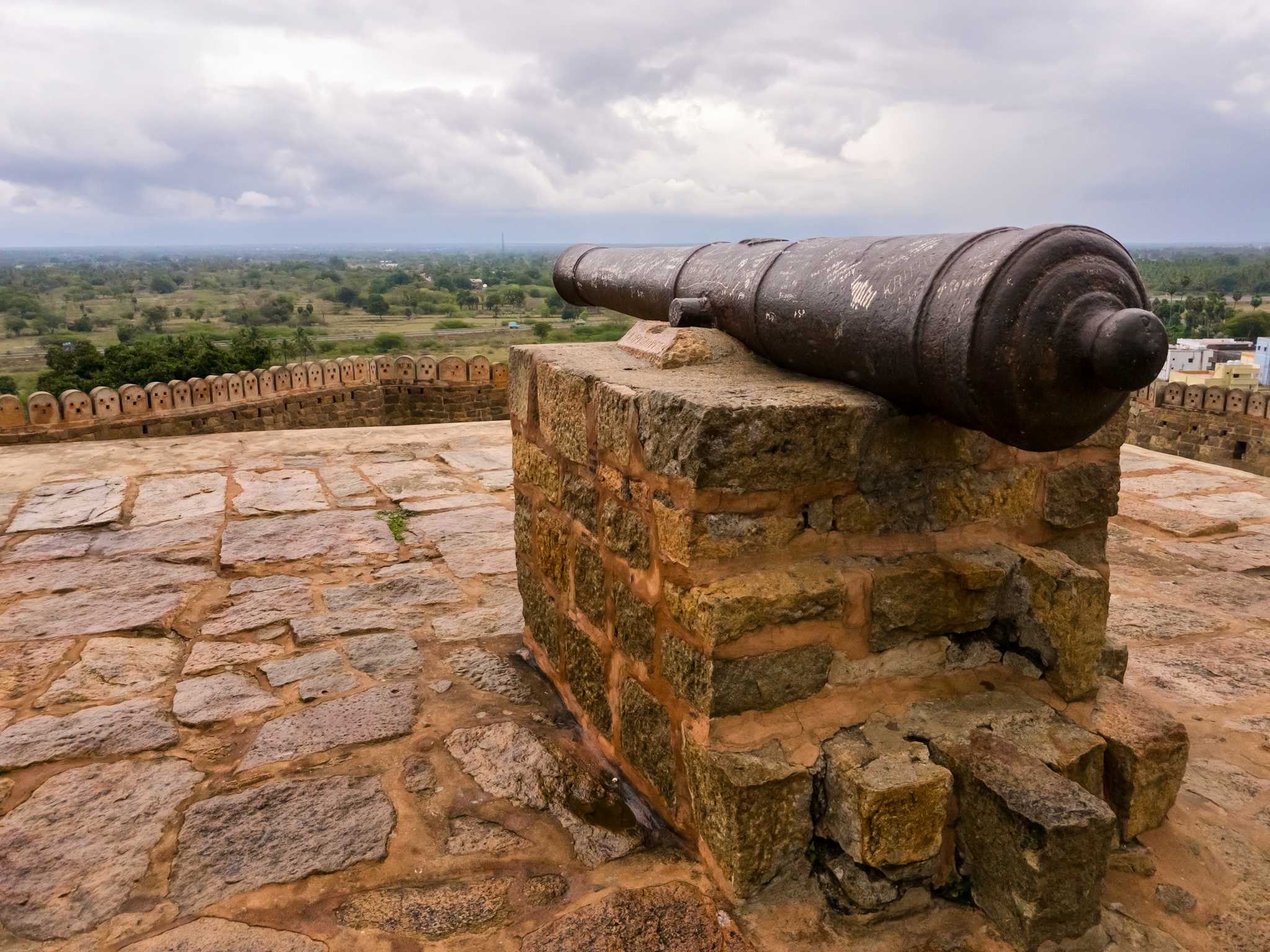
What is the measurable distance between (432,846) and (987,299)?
165cm

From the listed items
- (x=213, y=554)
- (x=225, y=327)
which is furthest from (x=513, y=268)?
(x=213, y=554)

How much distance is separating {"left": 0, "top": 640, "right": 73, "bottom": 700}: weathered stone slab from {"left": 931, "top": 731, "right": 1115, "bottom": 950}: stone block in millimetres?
2817

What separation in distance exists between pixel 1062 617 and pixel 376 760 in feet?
5.81

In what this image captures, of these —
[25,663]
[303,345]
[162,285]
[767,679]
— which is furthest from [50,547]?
[162,285]

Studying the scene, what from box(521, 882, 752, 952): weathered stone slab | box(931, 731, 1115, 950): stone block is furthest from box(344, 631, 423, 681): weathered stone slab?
box(931, 731, 1115, 950): stone block

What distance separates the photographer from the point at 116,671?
305 cm

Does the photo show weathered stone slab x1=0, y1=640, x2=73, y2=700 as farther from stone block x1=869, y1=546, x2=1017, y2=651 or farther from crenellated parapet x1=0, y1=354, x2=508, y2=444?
crenellated parapet x1=0, y1=354, x2=508, y2=444

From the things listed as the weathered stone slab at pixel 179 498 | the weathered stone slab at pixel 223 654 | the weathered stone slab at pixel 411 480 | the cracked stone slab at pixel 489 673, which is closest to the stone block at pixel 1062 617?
the cracked stone slab at pixel 489 673

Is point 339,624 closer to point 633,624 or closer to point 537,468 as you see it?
point 537,468

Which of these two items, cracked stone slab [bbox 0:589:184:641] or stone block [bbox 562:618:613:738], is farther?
cracked stone slab [bbox 0:589:184:641]

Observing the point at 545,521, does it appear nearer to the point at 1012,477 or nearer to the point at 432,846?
the point at 432,846

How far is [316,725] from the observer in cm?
267

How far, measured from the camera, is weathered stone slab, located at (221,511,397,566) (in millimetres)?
4270

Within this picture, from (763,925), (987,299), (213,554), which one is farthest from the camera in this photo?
(213,554)
